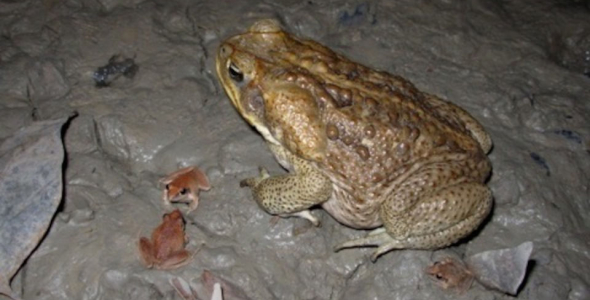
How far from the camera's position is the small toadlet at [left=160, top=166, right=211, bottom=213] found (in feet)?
13.2

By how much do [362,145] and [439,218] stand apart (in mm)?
755

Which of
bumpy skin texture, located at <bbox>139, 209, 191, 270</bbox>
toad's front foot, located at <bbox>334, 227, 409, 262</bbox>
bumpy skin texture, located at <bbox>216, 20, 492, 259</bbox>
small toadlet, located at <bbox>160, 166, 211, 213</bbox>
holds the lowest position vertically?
bumpy skin texture, located at <bbox>139, 209, 191, 270</bbox>

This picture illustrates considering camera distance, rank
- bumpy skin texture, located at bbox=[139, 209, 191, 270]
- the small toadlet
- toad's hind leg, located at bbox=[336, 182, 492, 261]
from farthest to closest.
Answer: the small toadlet < bumpy skin texture, located at bbox=[139, 209, 191, 270] < toad's hind leg, located at bbox=[336, 182, 492, 261]

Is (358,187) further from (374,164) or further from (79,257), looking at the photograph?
(79,257)

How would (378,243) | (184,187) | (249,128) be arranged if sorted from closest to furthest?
1. (378,243)
2. (184,187)
3. (249,128)

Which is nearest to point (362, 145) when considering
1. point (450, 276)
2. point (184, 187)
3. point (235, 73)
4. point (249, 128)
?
point (235, 73)

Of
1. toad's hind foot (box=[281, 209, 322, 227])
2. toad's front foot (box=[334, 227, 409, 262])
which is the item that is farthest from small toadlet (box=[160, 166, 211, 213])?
toad's front foot (box=[334, 227, 409, 262])

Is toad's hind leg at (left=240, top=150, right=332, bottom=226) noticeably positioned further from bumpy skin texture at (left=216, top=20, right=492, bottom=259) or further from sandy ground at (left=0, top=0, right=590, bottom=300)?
sandy ground at (left=0, top=0, right=590, bottom=300)

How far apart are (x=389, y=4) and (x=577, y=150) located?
2580 mm

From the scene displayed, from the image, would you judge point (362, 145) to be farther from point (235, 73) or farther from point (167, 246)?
point (167, 246)

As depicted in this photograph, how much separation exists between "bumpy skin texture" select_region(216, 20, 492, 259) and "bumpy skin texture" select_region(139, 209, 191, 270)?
701mm

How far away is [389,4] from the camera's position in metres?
5.73

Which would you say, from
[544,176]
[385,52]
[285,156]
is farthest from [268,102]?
[544,176]

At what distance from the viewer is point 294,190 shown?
373cm
